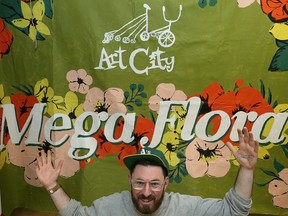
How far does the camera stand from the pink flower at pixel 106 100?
2.02 m

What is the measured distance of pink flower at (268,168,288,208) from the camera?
6.55ft

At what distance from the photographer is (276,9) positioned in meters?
1.91

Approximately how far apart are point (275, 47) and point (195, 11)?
Result: 522 mm

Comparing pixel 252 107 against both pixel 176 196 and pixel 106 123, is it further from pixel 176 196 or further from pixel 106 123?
pixel 106 123

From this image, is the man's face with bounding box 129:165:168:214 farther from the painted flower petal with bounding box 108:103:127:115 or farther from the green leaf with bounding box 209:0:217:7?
the green leaf with bounding box 209:0:217:7

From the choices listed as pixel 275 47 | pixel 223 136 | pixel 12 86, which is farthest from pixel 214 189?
pixel 12 86

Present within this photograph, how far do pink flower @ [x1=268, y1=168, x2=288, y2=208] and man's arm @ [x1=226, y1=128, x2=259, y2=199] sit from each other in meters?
0.66

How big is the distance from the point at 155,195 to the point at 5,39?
4.49 feet

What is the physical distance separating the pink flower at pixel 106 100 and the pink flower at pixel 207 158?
50 centimetres

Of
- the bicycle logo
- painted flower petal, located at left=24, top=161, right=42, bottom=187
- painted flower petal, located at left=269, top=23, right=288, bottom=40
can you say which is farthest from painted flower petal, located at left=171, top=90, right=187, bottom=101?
painted flower petal, located at left=24, top=161, right=42, bottom=187

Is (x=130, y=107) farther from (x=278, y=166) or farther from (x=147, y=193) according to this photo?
(x=278, y=166)

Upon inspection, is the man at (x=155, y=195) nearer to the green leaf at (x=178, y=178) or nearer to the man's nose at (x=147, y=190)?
the man's nose at (x=147, y=190)

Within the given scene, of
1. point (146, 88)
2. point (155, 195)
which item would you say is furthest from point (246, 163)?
point (146, 88)

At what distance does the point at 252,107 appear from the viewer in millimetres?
1977
